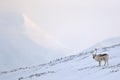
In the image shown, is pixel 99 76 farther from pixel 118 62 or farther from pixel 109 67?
pixel 118 62

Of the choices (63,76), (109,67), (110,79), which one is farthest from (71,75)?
(110,79)

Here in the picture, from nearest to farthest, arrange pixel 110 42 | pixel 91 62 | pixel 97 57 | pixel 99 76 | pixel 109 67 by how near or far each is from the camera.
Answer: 1. pixel 99 76
2. pixel 109 67
3. pixel 97 57
4. pixel 91 62
5. pixel 110 42

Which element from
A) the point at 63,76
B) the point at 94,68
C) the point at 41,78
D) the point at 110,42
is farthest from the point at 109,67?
the point at 110,42

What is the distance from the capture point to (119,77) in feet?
137

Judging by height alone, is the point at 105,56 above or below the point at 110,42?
below

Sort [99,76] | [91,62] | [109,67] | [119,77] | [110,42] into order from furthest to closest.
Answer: [110,42], [91,62], [109,67], [99,76], [119,77]

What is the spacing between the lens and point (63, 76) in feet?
167

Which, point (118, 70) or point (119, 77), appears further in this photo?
point (118, 70)

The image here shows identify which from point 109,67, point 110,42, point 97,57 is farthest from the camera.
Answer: point 110,42

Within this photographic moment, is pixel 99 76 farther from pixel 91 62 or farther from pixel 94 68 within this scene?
pixel 91 62

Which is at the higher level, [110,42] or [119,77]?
[110,42]

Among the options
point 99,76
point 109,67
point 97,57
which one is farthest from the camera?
point 97,57

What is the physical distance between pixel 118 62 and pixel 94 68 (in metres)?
3.55

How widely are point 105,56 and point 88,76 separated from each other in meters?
4.77
